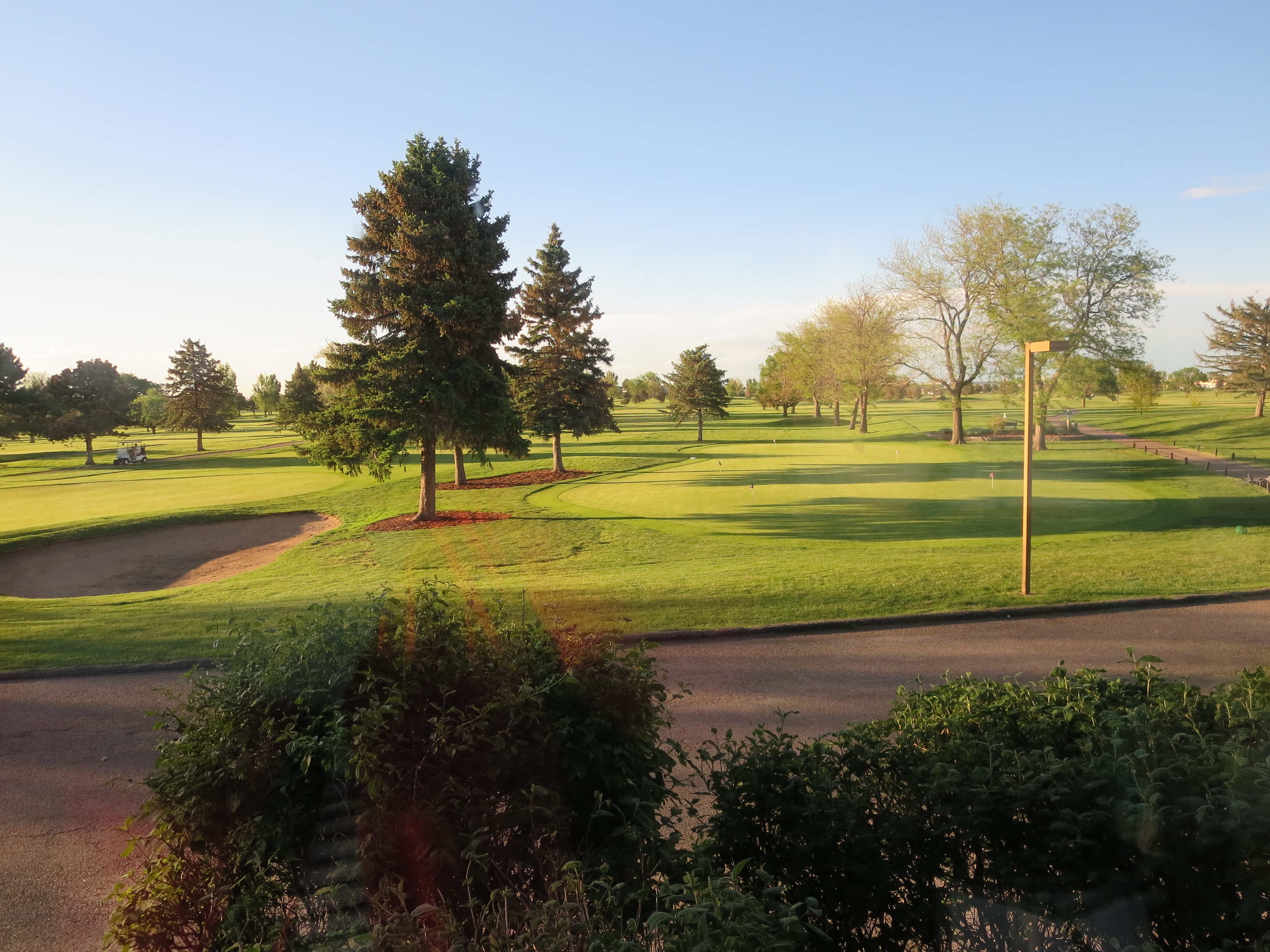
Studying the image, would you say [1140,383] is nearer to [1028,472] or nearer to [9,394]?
[1028,472]

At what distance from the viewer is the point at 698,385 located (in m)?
60.9

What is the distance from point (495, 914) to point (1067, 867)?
2275mm

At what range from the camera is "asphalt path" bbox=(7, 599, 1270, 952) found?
502 centimetres

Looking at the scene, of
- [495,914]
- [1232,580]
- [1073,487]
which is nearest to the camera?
[495,914]

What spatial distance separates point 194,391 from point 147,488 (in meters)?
30.6

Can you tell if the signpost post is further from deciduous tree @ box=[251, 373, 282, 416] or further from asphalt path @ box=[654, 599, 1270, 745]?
deciduous tree @ box=[251, 373, 282, 416]

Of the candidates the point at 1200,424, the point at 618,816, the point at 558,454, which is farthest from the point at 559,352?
the point at 1200,424

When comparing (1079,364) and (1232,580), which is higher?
(1079,364)

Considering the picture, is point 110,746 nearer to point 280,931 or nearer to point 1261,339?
point 280,931

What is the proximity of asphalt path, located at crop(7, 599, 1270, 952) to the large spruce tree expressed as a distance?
14.8 metres

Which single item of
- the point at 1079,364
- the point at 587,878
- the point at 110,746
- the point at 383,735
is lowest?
the point at 110,746

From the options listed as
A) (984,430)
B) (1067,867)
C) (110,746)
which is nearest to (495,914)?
(1067,867)

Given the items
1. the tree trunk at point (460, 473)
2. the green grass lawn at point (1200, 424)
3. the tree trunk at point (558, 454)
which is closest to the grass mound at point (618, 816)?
the tree trunk at point (460, 473)

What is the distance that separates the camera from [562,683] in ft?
11.6
